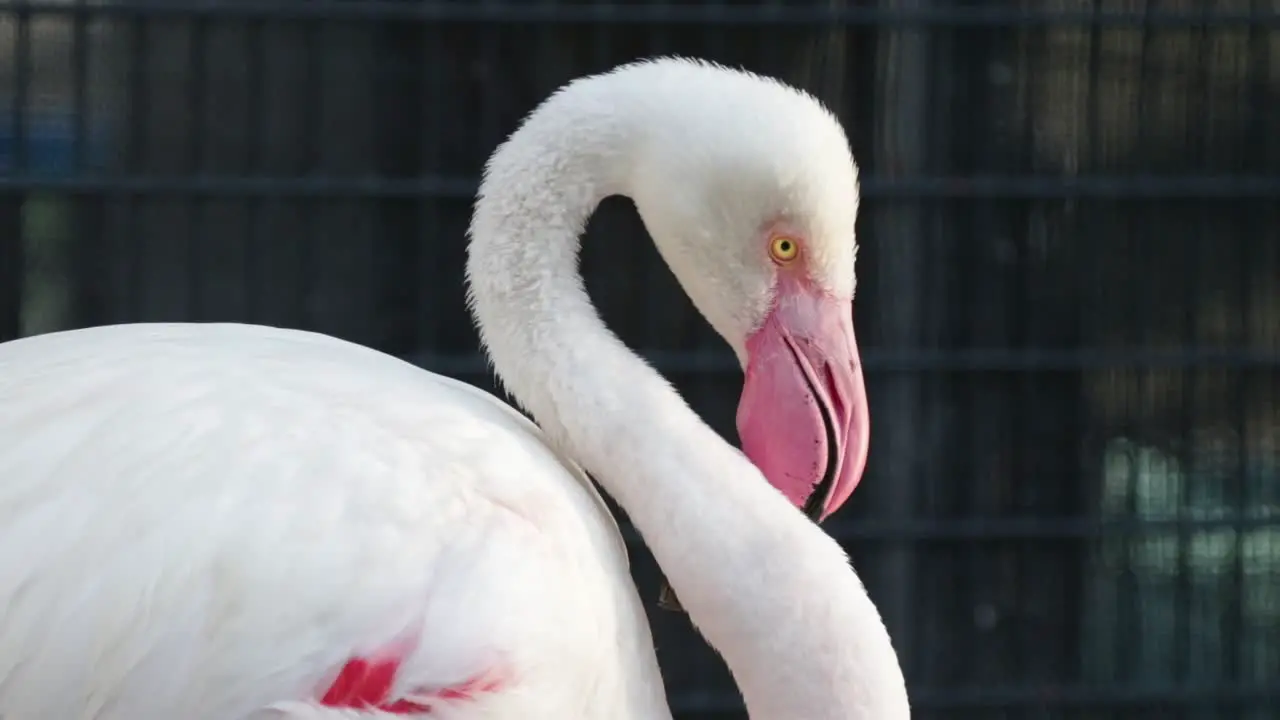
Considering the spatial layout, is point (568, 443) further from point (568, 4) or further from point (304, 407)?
point (568, 4)

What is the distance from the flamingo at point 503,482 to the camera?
72.2 inches

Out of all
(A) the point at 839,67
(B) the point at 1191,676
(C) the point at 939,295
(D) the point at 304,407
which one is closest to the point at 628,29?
(A) the point at 839,67

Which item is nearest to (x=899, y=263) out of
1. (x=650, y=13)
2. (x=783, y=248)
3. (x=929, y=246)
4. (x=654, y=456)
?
(x=929, y=246)

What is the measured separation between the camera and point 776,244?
86.4 inches

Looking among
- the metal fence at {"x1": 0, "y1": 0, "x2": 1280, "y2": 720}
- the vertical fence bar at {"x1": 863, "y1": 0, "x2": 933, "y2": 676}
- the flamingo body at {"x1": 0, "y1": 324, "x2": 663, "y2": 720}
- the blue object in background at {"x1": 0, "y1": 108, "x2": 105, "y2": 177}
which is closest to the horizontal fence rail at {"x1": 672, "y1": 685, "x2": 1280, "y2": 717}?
the metal fence at {"x1": 0, "y1": 0, "x2": 1280, "y2": 720}

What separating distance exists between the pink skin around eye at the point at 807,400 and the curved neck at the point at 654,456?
0.06 metres

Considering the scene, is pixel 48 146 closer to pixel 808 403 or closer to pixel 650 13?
pixel 650 13

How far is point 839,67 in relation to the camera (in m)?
3.28

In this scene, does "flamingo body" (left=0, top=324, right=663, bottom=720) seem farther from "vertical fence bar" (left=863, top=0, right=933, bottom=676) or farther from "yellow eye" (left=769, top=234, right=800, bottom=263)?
"vertical fence bar" (left=863, top=0, right=933, bottom=676)

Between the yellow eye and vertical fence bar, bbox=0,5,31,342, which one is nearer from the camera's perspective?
the yellow eye

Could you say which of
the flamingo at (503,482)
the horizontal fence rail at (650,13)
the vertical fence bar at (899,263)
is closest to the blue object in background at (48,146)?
the horizontal fence rail at (650,13)

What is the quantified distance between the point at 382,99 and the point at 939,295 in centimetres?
121

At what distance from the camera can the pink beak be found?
2.19 meters

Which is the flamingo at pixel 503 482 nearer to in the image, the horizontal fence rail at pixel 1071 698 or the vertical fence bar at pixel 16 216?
the vertical fence bar at pixel 16 216
